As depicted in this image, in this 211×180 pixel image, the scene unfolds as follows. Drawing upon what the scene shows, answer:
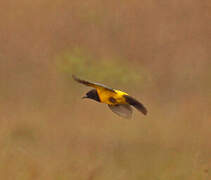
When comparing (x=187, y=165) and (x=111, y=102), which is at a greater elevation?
(x=187, y=165)

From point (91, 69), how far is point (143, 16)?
0.35 metres

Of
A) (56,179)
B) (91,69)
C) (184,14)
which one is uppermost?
(184,14)

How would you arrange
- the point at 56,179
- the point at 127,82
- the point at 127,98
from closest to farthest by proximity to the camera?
the point at 127,98
the point at 56,179
the point at 127,82

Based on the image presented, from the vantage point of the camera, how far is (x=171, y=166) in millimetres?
2170

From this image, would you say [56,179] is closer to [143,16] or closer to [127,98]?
[127,98]

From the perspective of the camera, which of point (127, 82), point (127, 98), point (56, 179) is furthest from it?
point (127, 82)

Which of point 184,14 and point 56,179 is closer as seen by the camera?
point 56,179

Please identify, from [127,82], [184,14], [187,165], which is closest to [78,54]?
[127,82]

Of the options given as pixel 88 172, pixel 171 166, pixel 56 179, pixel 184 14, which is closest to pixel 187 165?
pixel 171 166

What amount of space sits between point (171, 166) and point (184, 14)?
70 centimetres

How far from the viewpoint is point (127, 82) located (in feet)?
7.64

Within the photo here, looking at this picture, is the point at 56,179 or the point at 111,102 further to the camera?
the point at 56,179

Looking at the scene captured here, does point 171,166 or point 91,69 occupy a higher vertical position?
point 91,69

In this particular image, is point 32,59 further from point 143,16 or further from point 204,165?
Answer: point 204,165
